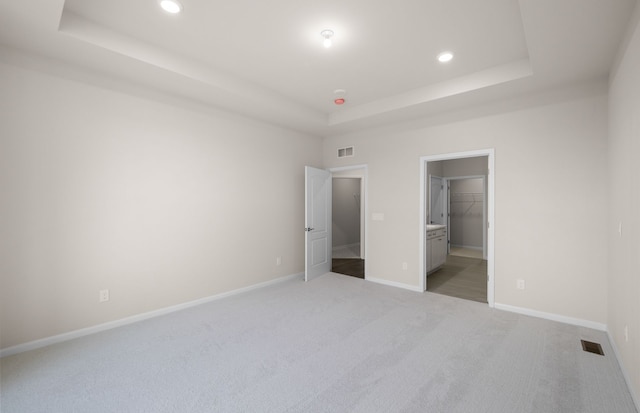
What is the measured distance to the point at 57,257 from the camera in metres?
2.76

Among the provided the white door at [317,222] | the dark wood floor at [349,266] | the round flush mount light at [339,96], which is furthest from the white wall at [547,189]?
the dark wood floor at [349,266]

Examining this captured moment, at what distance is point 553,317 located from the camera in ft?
10.8

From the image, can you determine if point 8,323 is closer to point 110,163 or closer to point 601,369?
point 110,163

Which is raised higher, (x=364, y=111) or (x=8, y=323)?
(x=364, y=111)

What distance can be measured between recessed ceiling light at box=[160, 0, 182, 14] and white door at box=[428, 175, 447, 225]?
655cm

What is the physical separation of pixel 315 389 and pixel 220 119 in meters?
3.53

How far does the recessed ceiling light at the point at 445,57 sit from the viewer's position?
9.55ft

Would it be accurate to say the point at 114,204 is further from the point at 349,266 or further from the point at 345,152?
the point at 349,266

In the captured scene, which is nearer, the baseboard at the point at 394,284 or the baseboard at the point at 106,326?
the baseboard at the point at 106,326

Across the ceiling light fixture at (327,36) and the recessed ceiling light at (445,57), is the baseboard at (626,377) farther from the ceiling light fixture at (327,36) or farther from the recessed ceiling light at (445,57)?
the ceiling light fixture at (327,36)

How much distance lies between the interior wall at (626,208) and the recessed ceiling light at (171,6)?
3.22 m

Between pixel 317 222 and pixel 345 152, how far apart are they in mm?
1412

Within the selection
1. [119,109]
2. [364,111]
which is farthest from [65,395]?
[364,111]

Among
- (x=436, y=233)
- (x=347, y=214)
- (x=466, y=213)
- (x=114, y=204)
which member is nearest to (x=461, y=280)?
(x=436, y=233)
